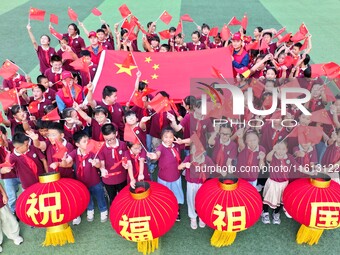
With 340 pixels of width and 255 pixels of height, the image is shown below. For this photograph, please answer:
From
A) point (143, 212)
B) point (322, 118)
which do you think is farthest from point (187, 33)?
point (143, 212)

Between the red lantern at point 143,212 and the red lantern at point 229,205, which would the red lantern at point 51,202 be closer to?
the red lantern at point 143,212

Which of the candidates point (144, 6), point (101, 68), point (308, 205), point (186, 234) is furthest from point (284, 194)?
point (144, 6)

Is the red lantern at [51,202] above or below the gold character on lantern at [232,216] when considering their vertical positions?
above

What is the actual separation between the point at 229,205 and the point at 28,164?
253 cm

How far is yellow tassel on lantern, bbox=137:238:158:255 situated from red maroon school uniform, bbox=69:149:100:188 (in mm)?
1003

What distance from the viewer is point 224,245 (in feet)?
13.4

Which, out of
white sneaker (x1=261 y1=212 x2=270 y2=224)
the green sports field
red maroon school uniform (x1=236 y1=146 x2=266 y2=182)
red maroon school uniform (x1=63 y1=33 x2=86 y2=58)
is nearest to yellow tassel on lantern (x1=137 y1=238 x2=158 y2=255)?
the green sports field

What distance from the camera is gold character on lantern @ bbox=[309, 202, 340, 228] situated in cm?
343

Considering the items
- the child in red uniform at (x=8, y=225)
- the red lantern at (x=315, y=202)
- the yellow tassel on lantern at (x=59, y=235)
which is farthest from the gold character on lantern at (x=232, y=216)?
the child in red uniform at (x=8, y=225)

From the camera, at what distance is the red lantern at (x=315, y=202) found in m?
3.44

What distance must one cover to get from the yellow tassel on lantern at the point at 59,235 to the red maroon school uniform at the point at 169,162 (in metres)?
1.38

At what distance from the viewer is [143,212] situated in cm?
336

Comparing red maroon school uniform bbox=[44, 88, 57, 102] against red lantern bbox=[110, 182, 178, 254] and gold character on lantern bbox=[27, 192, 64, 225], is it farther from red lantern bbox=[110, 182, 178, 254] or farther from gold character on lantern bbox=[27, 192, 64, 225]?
red lantern bbox=[110, 182, 178, 254]

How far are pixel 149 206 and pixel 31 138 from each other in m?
1.82
